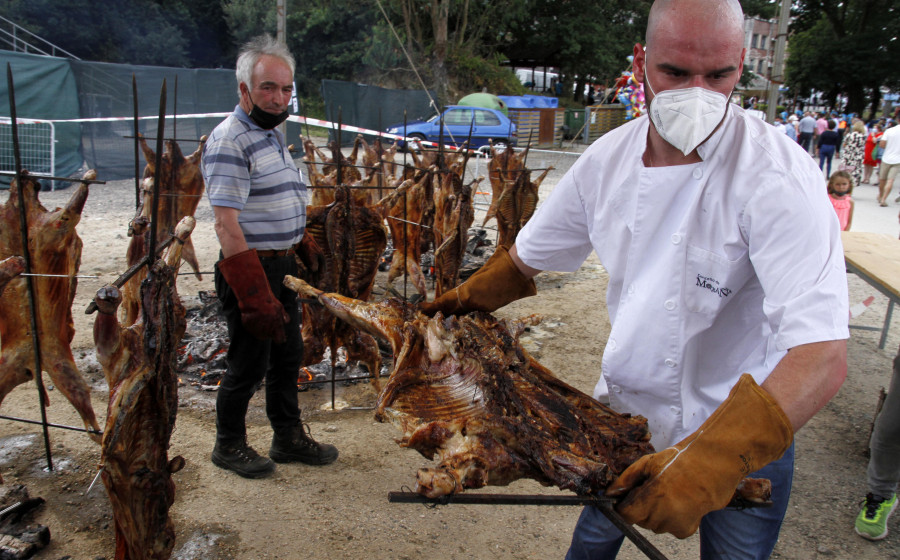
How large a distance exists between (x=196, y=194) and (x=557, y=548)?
14.8 ft

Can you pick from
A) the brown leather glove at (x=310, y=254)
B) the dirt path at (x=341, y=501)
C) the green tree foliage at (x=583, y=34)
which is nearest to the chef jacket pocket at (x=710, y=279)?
the dirt path at (x=341, y=501)

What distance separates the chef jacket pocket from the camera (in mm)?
1673

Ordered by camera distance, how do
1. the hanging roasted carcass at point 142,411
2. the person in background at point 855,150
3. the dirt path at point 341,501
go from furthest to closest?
1. the person in background at point 855,150
2. the dirt path at point 341,501
3. the hanging roasted carcass at point 142,411

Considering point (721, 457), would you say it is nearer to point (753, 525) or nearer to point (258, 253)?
point (753, 525)

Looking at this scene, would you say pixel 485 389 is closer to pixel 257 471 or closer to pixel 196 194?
pixel 257 471

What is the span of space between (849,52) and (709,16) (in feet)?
135

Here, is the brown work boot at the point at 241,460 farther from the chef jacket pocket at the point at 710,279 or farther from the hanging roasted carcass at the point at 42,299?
the chef jacket pocket at the point at 710,279

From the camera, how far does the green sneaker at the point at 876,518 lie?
3.21 metres

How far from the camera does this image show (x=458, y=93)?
27500 millimetres

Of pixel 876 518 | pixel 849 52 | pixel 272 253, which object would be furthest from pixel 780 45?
pixel 849 52

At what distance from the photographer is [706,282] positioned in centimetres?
171

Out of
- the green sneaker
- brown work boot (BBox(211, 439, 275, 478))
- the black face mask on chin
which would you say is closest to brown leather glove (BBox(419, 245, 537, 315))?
the black face mask on chin

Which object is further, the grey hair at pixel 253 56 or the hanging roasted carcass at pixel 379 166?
the hanging roasted carcass at pixel 379 166

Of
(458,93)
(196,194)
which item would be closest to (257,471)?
(196,194)
